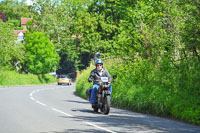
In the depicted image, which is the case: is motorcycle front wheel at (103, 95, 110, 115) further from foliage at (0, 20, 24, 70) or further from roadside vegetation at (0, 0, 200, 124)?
foliage at (0, 20, 24, 70)

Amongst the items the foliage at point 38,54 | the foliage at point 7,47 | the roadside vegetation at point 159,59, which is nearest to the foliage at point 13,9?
the foliage at point 38,54

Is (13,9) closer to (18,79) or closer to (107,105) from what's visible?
(18,79)

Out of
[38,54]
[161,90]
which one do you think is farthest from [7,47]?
[161,90]

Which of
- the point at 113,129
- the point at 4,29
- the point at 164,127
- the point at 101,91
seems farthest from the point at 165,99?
the point at 4,29

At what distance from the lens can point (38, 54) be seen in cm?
6206

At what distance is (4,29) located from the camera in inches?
2267

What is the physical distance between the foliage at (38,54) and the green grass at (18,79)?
1570 millimetres

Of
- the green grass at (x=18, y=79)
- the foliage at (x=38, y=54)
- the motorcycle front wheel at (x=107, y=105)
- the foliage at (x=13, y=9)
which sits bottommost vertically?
the motorcycle front wheel at (x=107, y=105)

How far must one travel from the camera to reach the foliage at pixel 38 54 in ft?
203

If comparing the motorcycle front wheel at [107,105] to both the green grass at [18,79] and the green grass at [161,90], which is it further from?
the green grass at [18,79]

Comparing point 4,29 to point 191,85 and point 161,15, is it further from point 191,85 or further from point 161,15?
point 191,85

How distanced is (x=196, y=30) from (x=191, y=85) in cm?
196

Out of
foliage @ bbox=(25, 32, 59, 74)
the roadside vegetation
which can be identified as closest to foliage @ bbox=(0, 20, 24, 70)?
foliage @ bbox=(25, 32, 59, 74)

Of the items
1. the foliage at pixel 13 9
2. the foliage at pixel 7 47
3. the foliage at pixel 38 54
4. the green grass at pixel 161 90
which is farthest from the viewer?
the foliage at pixel 13 9
